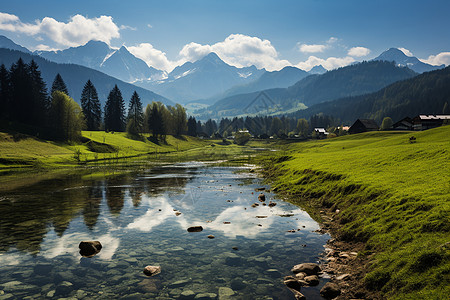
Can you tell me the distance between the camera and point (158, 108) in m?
155

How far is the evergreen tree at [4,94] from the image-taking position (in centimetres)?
10156

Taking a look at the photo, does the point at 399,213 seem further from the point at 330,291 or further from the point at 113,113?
the point at 113,113

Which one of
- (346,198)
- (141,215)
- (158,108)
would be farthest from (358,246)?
(158,108)

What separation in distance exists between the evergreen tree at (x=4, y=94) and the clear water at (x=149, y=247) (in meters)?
92.5

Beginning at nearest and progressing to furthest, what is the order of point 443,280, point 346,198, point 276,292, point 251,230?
1. point 443,280
2. point 276,292
3. point 251,230
4. point 346,198

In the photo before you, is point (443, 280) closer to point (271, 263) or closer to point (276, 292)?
point (276, 292)

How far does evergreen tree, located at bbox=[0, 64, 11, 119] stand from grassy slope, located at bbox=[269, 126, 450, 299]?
120 metres

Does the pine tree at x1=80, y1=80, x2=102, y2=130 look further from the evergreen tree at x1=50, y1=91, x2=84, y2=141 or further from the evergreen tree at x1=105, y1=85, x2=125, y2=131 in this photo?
the evergreen tree at x1=50, y1=91, x2=84, y2=141

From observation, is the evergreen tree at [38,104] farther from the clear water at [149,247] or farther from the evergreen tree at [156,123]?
the clear water at [149,247]

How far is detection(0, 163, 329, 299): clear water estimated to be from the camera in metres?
12.9

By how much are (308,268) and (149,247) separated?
10.7 metres

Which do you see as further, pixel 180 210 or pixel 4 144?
pixel 4 144

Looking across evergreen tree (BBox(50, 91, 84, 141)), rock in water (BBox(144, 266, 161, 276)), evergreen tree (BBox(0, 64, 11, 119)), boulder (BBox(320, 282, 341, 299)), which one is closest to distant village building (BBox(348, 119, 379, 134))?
evergreen tree (BBox(50, 91, 84, 141))

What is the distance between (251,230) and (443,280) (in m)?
13.2
